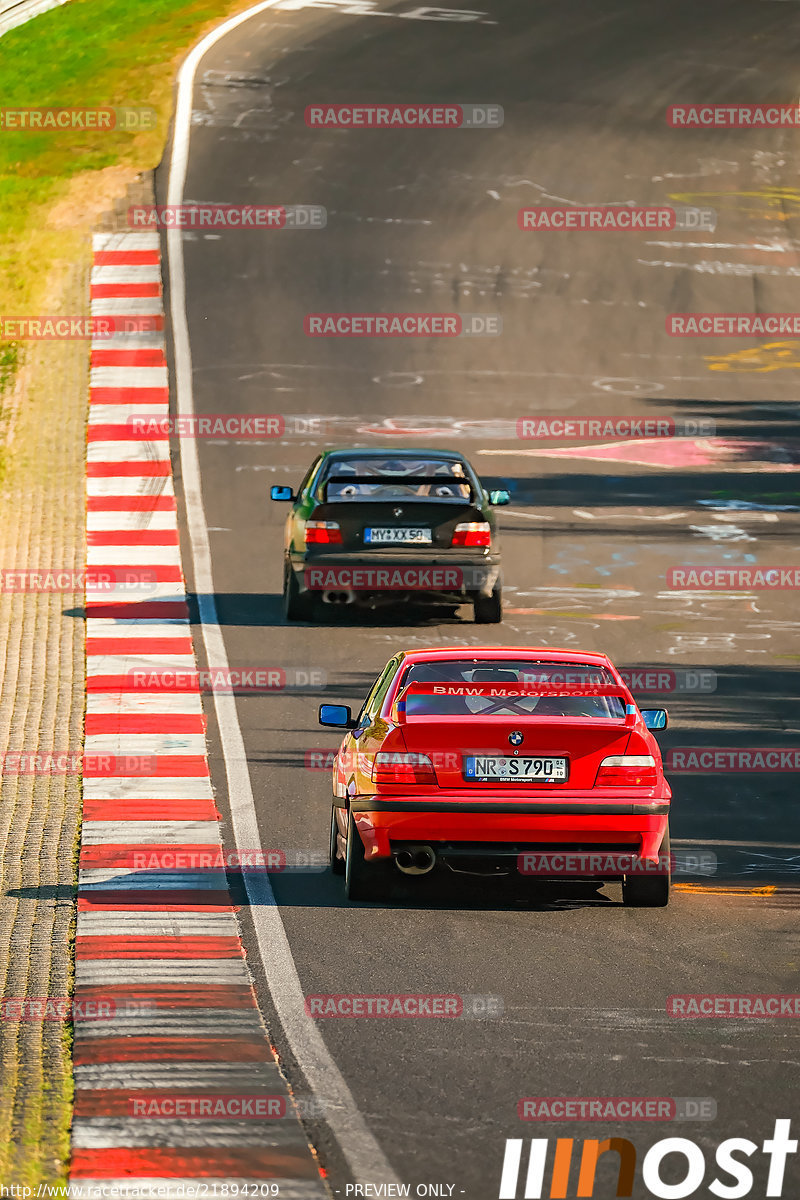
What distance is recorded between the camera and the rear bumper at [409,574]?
58.0 ft

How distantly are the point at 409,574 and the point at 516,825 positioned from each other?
321 inches

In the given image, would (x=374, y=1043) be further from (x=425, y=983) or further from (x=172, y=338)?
(x=172, y=338)

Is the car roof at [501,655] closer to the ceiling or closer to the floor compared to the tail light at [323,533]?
closer to the ceiling

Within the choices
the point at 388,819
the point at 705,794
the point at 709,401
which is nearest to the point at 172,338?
the point at 709,401

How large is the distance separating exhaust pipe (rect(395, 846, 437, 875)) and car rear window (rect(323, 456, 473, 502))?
26.7ft

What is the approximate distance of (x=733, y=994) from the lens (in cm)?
848
